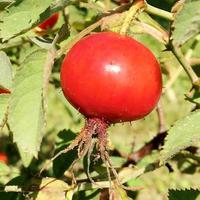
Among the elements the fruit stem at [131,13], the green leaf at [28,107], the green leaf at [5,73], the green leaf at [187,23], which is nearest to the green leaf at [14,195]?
the green leaf at [5,73]

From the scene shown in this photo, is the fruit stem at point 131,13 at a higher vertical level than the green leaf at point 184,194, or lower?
higher

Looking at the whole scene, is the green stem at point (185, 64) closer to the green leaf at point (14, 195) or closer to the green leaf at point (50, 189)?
the green leaf at point (50, 189)

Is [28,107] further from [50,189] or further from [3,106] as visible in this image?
[50,189]

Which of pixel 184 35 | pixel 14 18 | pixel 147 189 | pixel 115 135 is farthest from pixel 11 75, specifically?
pixel 115 135

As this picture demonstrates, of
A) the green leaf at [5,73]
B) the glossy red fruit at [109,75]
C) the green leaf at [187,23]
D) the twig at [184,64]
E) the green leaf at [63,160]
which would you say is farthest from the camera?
the green leaf at [63,160]

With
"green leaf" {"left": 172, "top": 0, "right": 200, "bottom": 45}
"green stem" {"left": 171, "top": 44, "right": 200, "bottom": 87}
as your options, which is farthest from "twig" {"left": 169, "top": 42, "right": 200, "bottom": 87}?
"green leaf" {"left": 172, "top": 0, "right": 200, "bottom": 45}

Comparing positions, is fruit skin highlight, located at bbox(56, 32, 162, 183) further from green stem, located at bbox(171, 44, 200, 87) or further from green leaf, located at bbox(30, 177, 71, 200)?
green leaf, located at bbox(30, 177, 71, 200)


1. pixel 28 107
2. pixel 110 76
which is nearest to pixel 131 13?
pixel 110 76
